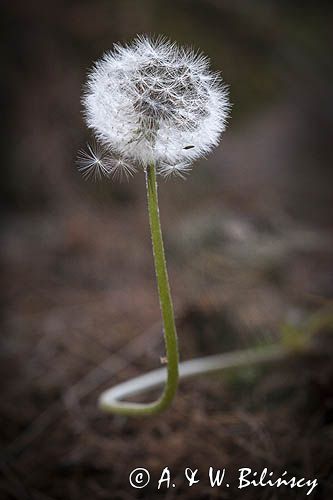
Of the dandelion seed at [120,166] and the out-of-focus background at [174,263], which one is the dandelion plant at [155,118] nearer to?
the dandelion seed at [120,166]

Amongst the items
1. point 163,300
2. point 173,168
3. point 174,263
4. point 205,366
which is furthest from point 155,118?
point 174,263

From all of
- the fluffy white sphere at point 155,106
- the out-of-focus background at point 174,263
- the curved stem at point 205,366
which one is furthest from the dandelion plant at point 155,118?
the out-of-focus background at point 174,263

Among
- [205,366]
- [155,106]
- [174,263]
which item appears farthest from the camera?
[174,263]

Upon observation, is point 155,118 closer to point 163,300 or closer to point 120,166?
point 120,166

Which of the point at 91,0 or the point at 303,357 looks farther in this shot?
the point at 91,0

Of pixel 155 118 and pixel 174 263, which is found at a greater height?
pixel 174 263

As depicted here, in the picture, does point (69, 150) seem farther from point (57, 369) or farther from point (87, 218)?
point (57, 369)

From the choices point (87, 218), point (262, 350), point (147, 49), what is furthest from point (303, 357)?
point (87, 218)

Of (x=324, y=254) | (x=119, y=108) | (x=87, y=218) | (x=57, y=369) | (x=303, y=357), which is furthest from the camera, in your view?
(x=87, y=218)
